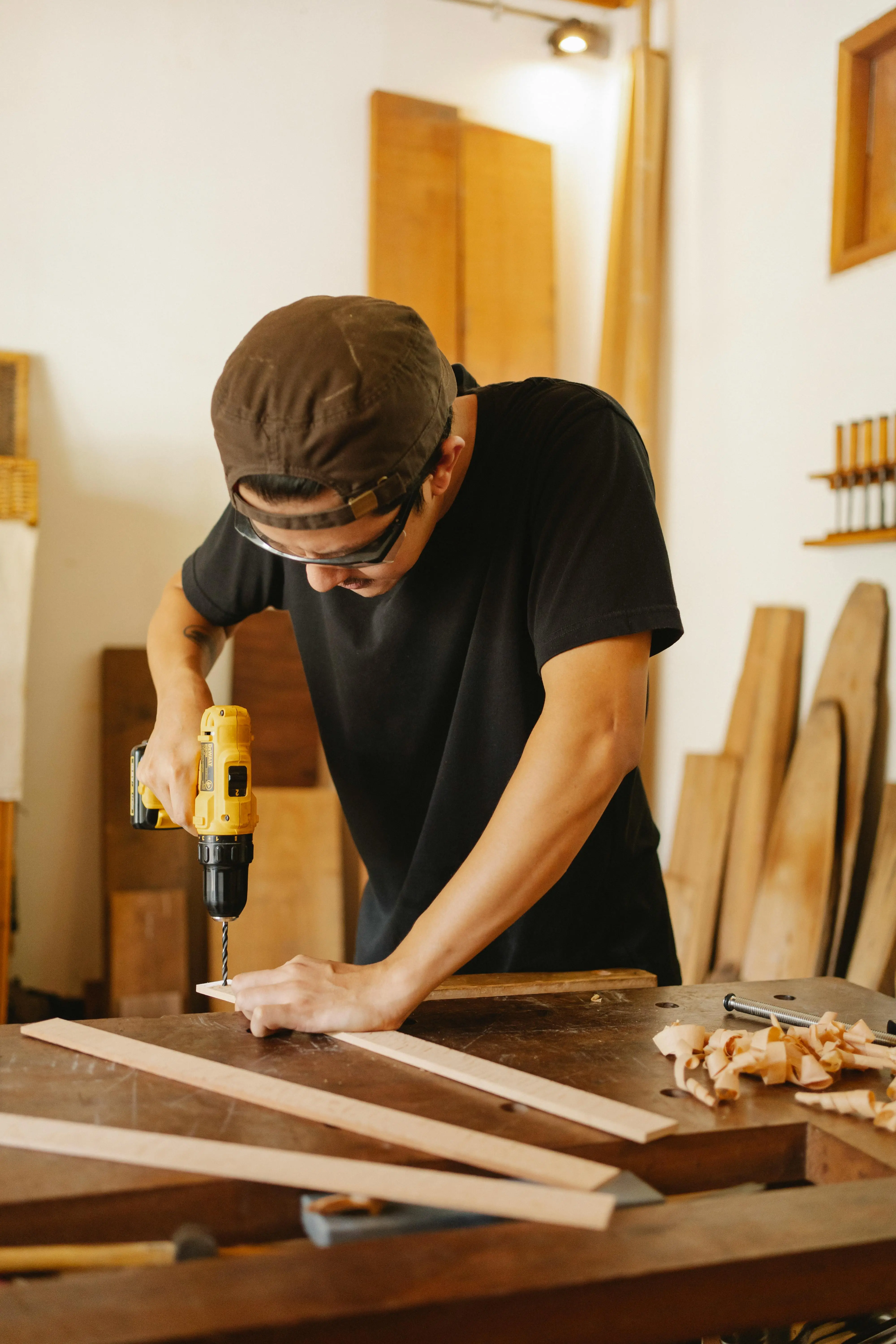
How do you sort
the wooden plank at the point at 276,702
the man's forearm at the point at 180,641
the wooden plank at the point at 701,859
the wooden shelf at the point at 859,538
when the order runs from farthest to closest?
1. the wooden plank at the point at 276,702
2. the wooden plank at the point at 701,859
3. the wooden shelf at the point at 859,538
4. the man's forearm at the point at 180,641

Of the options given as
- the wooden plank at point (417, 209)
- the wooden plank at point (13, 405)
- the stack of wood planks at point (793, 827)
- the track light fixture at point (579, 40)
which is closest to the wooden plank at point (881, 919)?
the stack of wood planks at point (793, 827)

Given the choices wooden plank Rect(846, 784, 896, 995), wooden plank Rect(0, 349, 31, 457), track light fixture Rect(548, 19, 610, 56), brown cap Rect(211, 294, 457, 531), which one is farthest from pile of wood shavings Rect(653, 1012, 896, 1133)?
track light fixture Rect(548, 19, 610, 56)

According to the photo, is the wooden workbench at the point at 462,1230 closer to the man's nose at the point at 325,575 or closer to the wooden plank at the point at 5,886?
the man's nose at the point at 325,575

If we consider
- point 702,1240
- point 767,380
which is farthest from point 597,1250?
point 767,380

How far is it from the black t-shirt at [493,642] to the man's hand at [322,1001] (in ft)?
1.24

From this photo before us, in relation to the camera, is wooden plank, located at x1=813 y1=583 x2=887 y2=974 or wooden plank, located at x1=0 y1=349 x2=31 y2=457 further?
wooden plank, located at x1=0 y1=349 x2=31 y2=457

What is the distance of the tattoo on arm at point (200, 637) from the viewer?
6.01ft

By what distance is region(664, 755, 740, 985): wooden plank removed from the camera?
314 cm

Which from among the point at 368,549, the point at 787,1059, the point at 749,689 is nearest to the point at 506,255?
the point at 749,689

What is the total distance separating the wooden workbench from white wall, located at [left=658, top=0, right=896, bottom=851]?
6.53 ft

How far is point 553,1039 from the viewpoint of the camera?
128cm

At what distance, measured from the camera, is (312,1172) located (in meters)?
0.89

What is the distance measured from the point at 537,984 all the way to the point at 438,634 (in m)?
0.51

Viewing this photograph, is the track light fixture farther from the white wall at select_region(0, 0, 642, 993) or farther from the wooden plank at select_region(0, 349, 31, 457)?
the wooden plank at select_region(0, 349, 31, 457)
